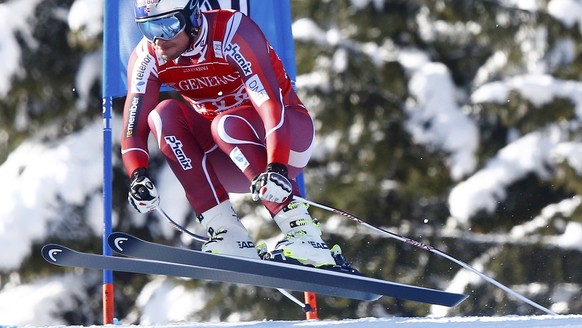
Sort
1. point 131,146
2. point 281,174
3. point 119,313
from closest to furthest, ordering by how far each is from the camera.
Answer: point 281,174 → point 131,146 → point 119,313

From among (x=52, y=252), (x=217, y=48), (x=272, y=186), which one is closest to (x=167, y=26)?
(x=217, y=48)

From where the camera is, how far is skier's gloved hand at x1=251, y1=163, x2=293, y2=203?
4.55 metres

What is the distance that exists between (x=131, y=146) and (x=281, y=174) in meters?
0.70

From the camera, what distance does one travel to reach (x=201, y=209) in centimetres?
495

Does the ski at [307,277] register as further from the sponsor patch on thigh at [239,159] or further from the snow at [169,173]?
the snow at [169,173]

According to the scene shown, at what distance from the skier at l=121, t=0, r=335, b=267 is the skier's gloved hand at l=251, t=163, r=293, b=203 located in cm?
2

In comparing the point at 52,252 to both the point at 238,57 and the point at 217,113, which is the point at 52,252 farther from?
the point at 238,57

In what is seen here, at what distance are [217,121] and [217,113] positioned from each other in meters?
0.26

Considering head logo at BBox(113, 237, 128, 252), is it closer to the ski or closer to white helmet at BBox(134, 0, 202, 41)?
the ski

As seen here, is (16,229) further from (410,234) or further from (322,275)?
(322,275)

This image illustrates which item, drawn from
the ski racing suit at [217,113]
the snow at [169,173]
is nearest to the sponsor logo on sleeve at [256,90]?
the ski racing suit at [217,113]

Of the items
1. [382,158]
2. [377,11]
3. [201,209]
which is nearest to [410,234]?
[382,158]

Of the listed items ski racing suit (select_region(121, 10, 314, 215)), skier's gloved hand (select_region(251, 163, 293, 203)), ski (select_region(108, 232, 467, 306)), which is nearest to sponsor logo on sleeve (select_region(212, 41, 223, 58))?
ski racing suit (select_region(121, 10, 314, 215))

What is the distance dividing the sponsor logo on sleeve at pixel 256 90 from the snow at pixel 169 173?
4730 mm
